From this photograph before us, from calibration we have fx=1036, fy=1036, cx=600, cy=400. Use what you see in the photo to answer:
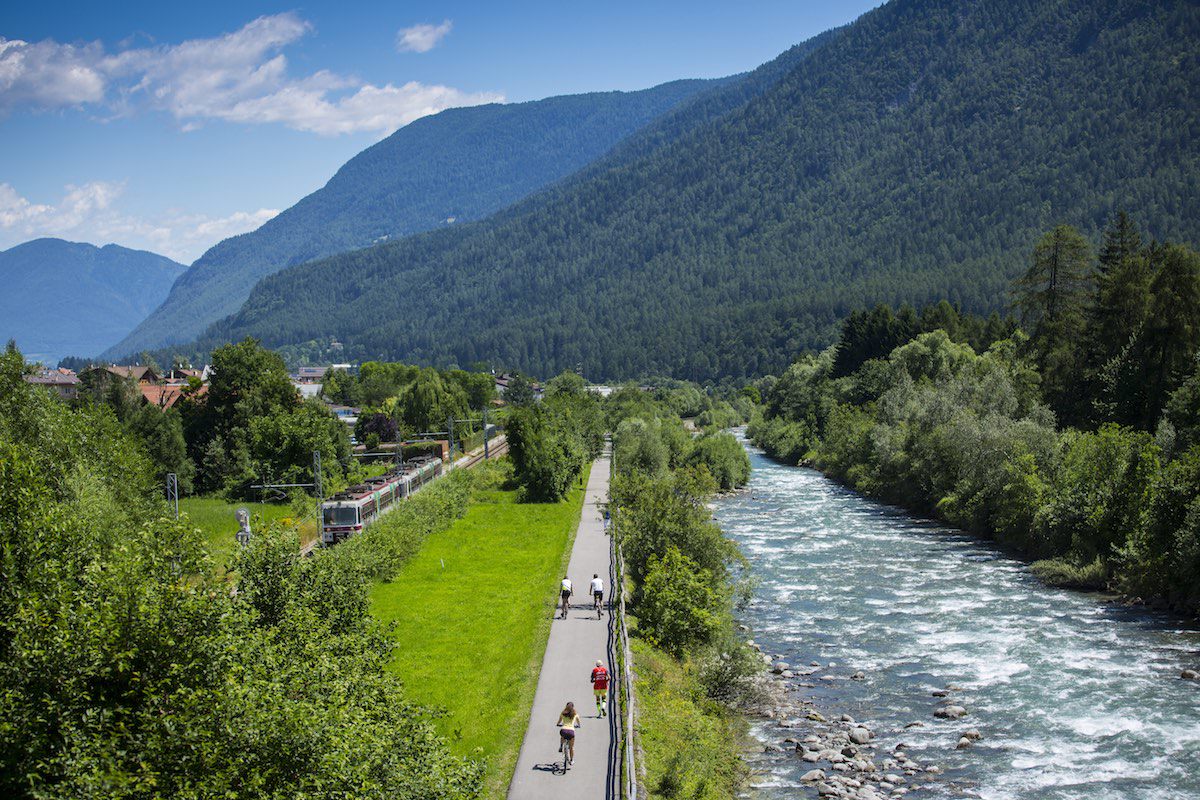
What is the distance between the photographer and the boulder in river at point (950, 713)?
104 feet

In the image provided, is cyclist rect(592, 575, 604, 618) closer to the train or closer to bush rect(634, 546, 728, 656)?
bush rect(634, 546, 728, 656)

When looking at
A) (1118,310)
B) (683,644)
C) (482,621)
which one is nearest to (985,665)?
(683,644)

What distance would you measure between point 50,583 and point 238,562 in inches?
219

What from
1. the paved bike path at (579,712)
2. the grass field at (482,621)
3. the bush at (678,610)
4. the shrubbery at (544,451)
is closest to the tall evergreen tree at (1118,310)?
the grass field at (482,621)

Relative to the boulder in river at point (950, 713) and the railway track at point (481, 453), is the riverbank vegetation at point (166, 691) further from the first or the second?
the railway track at point (481, 453)

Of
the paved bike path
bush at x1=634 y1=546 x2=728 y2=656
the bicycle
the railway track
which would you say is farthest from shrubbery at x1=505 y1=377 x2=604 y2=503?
the bicycle

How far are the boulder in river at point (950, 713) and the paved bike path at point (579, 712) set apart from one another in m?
10.3

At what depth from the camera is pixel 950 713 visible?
31.8m

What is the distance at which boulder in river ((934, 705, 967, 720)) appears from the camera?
31.7 metres

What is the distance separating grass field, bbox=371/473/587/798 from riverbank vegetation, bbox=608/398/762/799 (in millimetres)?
3501

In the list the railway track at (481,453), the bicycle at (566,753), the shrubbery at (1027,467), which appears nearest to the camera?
the bicycle at (566,753)

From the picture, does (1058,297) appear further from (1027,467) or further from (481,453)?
(481,453)

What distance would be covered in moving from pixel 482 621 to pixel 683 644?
8.49 m

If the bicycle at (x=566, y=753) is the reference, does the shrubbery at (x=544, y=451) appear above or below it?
above
